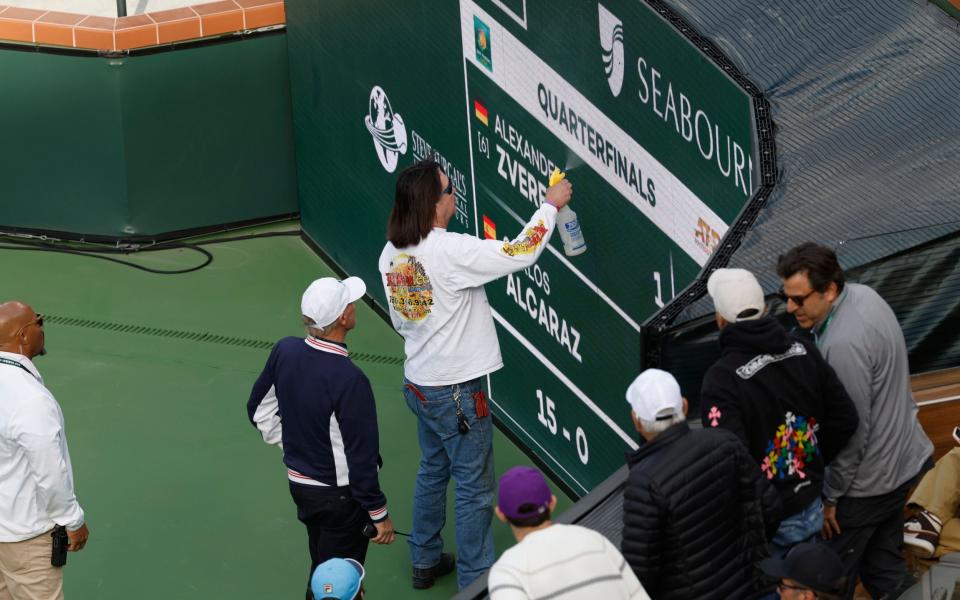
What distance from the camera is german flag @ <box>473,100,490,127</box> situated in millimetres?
7008

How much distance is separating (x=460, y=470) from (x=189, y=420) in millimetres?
2493

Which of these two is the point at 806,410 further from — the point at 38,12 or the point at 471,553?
the point at 38,12

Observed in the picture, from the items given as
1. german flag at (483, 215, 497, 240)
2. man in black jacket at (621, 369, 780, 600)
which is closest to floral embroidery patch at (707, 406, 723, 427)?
man in black jacket at (621, 369, 780, 600)

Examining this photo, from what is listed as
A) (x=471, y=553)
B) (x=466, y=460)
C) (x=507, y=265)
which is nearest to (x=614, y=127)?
(x=507, y=265)

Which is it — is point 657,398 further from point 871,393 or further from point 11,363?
point 11,363

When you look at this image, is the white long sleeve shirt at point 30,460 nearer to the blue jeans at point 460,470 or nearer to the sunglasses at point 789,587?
the blue jeans at point 460,470

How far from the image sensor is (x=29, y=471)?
4.98 metres

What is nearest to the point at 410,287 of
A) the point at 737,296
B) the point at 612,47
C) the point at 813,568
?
the point at 612,47

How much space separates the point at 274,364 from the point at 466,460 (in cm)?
96

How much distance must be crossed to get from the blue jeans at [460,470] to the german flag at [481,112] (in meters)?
1.69

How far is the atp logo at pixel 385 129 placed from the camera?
8148 millimetres

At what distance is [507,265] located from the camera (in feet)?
18.0

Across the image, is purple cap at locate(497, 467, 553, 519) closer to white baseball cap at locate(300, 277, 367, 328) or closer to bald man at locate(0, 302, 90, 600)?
white baseball cap at locate(300, 277, 367, 328)

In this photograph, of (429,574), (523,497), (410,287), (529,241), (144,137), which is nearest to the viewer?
(523,497)
